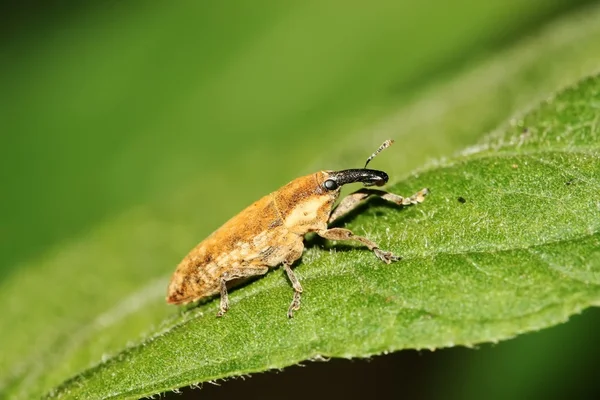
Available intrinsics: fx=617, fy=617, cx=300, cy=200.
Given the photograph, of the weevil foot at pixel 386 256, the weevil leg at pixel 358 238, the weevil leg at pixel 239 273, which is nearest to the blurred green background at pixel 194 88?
the weevil leg at pixel 239 273

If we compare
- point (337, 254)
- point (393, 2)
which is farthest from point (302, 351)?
point (393, 2)

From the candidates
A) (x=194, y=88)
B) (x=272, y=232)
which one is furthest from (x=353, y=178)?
(x=194, y=88)

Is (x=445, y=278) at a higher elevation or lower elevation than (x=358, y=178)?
lower

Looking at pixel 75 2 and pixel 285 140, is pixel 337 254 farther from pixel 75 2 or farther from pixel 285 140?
pixel 75 2

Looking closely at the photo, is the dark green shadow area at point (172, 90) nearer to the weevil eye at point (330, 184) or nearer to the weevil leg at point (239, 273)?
the weevil eye at point (330, 184)

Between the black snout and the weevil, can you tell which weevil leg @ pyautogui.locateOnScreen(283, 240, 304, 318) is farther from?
the black snout

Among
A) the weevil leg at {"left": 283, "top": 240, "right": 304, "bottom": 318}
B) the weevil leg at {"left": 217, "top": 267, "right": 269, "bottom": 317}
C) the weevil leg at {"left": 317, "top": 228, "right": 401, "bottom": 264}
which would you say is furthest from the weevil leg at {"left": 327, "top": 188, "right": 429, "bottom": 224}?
the weevil leg at {"left": 217, "top": 267, "right": 269, "bottom": 317}

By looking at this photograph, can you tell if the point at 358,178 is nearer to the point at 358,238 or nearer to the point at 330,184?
the point at 330,184
